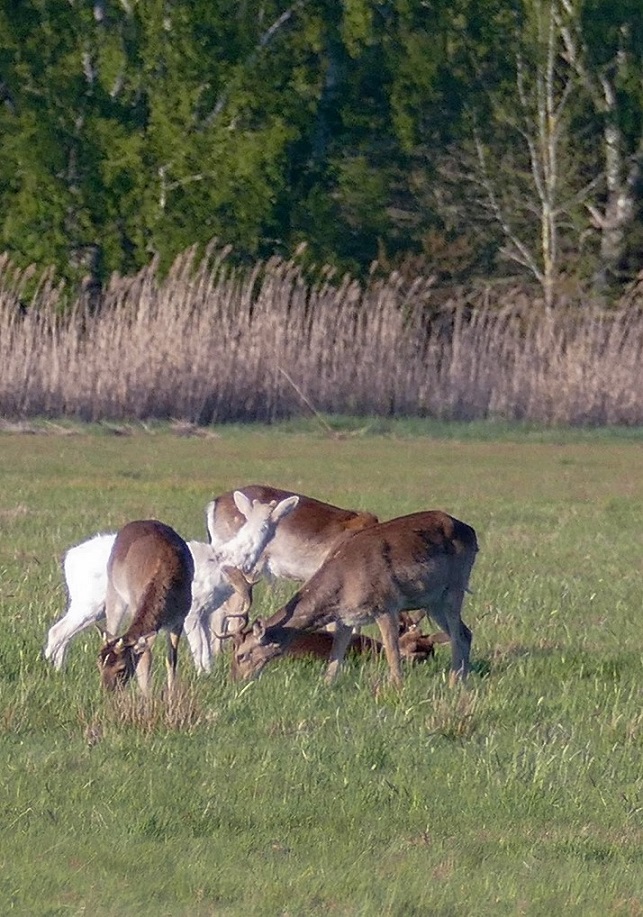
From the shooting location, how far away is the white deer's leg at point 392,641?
27.1 ft

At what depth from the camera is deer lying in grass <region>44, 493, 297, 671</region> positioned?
855cm

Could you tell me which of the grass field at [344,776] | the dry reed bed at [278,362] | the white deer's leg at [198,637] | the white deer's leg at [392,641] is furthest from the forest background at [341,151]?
the white deer's leg at [392,641]

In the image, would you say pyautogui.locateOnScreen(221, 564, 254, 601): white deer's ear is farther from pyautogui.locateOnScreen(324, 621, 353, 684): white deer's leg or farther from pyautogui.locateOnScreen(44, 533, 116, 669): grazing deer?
pyautogui.locateOnScreen(44, 533, 116, 669): grazing deer

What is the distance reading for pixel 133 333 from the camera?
982 inches

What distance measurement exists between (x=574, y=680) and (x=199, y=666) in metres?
1.80

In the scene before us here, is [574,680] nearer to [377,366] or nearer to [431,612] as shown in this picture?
[431,612]

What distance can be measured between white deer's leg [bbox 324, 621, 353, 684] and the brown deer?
795mm

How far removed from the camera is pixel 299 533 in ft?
33.6

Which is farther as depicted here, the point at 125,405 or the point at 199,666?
the point at 125,405

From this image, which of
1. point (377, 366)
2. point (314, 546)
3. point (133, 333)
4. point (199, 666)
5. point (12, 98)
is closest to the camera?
point (199, 666)

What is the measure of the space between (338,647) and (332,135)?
105 feet

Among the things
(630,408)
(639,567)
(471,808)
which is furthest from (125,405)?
(471,808)

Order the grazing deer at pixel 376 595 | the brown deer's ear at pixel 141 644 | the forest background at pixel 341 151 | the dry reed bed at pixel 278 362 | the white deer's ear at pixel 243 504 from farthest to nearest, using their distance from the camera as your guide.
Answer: the forest background at pixel 341 151 < the dry reed bed at pixel 278 362 < the white deer's ear at pixel 243 504 < the grazing deer at pixel 376 595 < the brown deer's ear at pixel 141 644

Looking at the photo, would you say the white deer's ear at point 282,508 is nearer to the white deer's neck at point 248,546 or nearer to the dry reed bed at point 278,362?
the white deer's neck at point 248,546
